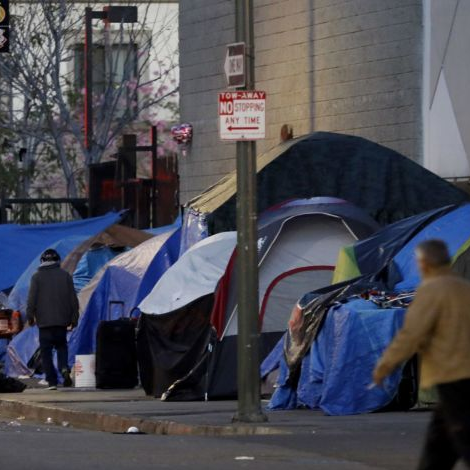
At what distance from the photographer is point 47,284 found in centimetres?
2138

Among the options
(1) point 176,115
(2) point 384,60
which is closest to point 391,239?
(2) point 384,60

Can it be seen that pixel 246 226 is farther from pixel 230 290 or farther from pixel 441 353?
pixel 441 353

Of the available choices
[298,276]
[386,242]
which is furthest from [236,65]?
[298,276]

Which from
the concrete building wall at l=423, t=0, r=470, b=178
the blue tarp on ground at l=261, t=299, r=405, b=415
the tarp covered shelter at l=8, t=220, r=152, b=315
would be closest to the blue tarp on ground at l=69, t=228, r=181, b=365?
the tarp covered shelter at l=8, t=220, r=152, b=315

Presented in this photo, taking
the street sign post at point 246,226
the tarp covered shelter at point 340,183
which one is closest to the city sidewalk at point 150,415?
the street sign post at point 246,226

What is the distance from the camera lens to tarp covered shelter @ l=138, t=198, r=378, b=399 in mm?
18250

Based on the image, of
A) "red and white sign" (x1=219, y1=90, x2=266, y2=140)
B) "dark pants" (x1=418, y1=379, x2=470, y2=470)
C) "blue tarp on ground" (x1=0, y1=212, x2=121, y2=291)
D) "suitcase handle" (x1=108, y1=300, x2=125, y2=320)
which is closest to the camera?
"dark pants" (x1=418, y1=379, x2=470, y2=470)

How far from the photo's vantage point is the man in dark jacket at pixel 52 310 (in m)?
21.1

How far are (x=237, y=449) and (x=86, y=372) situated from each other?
9.00m

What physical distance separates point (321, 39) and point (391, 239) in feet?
22.9

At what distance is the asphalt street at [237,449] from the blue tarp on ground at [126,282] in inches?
286

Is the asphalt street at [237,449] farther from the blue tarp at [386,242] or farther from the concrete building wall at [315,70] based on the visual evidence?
the concrete building wall at [315,70]

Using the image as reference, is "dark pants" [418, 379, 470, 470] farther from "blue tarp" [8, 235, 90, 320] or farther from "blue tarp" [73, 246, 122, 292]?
"blue tarp" [8, 235, 90, 320]

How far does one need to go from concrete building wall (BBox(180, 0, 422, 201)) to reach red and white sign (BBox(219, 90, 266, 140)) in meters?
8.09
